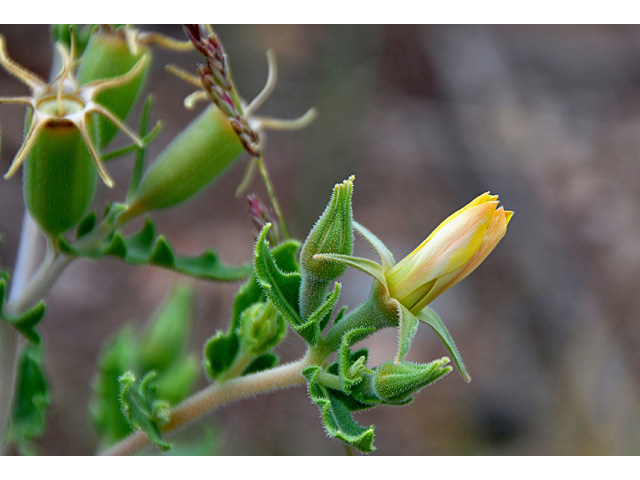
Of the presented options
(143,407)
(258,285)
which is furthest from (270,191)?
(143,407)

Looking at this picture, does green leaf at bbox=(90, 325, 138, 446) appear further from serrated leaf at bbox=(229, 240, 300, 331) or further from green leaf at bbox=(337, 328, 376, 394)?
green leaf at bbox=(337, 328, 376, 394)

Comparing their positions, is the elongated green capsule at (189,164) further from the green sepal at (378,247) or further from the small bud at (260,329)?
the green sepal at (378,247)

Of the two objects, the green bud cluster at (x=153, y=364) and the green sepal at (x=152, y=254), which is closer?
the green sepal at (x=152, y=254)

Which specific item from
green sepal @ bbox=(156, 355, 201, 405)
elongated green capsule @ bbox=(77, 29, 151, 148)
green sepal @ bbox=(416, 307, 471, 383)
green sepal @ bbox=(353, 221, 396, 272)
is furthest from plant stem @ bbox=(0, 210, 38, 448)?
green sepal @ bbox=(416, 307, 471, 383)

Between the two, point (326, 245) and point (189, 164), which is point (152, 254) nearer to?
point (189, 164)

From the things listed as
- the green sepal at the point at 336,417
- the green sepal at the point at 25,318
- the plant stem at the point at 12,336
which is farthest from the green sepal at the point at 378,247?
the plant stem at the point at 12,336

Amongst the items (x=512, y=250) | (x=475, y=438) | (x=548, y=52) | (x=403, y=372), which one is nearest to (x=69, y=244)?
(x=403, y=372)

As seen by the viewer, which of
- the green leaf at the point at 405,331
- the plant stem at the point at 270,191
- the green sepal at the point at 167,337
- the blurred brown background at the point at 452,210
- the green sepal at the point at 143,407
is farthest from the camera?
the blurred brown background at the point at 452,210
